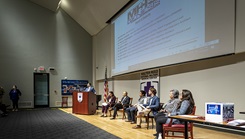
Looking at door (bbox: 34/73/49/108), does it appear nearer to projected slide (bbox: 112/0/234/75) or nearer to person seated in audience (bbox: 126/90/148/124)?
projected slide (bbox: 112/0/234/75)

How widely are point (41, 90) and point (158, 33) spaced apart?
7.69 metres

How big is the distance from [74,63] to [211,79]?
28.1 feet

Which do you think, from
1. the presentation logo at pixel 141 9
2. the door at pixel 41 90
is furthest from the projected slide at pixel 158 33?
the door at pixel 41 90

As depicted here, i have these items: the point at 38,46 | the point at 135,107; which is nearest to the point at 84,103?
the point at 135,107

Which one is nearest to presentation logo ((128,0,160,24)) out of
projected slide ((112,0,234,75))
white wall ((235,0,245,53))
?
projected slide ((112,0,234,75))

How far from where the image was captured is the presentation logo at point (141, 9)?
20.0 ft

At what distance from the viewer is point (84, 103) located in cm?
785

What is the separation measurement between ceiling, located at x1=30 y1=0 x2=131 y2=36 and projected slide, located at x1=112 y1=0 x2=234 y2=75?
2.88ft

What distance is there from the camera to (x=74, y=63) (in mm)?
11938

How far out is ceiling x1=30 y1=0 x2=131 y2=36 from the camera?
894 centimetres

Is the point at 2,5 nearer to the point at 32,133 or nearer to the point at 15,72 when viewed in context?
the point at 15,72

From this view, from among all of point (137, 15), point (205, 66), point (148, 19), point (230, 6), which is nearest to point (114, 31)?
point (137, 15)

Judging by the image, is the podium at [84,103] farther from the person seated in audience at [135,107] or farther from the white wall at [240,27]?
the white wall at [240,27]

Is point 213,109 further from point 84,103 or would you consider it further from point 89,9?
point 89,9
